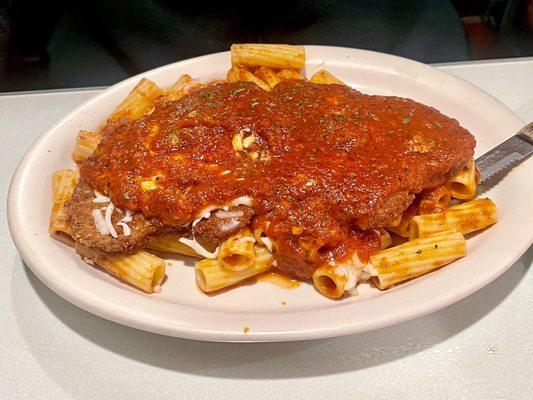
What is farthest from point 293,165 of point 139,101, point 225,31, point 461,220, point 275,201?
point 225,31

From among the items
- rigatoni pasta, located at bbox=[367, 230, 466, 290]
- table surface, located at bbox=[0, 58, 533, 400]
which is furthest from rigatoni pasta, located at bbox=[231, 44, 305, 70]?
table surface, located at bbox=[0, 58, 533, 400]

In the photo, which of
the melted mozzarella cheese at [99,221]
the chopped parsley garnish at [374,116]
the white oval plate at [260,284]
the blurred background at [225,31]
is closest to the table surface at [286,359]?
the white oval plate at [260,284]

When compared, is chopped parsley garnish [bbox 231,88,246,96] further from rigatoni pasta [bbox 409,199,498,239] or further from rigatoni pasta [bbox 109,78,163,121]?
rigatoni pasta [bbox 409,199,498,239]

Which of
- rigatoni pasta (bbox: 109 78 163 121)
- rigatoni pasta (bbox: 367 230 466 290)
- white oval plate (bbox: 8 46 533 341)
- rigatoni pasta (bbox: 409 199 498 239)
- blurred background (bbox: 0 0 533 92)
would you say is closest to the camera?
white oval plate (bbox: 8 46 533 341)

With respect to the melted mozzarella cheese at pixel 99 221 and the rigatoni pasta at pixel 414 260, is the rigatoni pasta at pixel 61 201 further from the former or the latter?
the rigatoni pasta at pixel 414 260

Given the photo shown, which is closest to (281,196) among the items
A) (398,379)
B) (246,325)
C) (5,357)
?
(246,325)

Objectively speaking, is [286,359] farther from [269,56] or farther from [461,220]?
[269,56]
